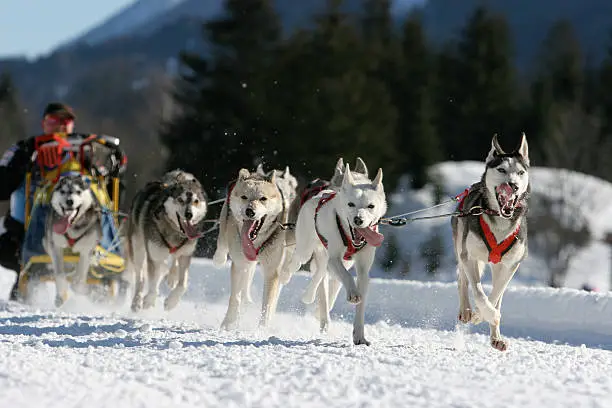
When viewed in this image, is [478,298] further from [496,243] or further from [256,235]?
[256,235]

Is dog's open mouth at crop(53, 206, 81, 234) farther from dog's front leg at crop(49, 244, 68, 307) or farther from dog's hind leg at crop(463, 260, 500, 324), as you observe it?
dog's hind leg at crop(463, 260, 500, 324)

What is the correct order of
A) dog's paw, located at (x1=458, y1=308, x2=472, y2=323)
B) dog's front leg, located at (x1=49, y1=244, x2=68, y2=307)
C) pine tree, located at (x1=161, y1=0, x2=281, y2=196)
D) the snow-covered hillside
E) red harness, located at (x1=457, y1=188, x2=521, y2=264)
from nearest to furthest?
red harness, located at (x1=457, y1=188, x2=521, y2=264) < dog's paw, located at (x1=458, y1=308, x2=472, y2=323) < dog's front leg, located at (x1=49, y1=244, x2=68, y2=307) < pine tree, located at (x1=161, y1=0, x2=281, y2=196) < the snow-covered hillside

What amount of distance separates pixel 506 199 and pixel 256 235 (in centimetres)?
186

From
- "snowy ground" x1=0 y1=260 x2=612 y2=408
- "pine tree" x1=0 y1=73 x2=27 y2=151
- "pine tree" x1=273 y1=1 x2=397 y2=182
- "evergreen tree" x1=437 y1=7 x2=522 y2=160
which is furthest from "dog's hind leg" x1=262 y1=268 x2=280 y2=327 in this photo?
"pine tree" x1=0 y1=73 x2=27 y2=151

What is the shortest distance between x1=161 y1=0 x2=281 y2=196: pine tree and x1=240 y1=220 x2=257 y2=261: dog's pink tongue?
16110 mm

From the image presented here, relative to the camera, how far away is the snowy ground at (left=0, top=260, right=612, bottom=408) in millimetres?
4027

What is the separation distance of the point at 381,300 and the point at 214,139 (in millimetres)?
14388

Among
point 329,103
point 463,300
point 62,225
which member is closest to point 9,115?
point 329,103

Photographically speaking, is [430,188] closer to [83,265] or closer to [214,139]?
[214,139]

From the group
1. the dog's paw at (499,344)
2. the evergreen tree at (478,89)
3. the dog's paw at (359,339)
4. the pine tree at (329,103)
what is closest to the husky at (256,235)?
the dog's paw at (359,339)

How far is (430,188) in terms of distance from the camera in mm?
28453

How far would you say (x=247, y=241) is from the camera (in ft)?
22.0

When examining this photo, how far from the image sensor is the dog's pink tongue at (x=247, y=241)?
6.66 metres

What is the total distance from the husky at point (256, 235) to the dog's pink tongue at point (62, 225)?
227 cm
